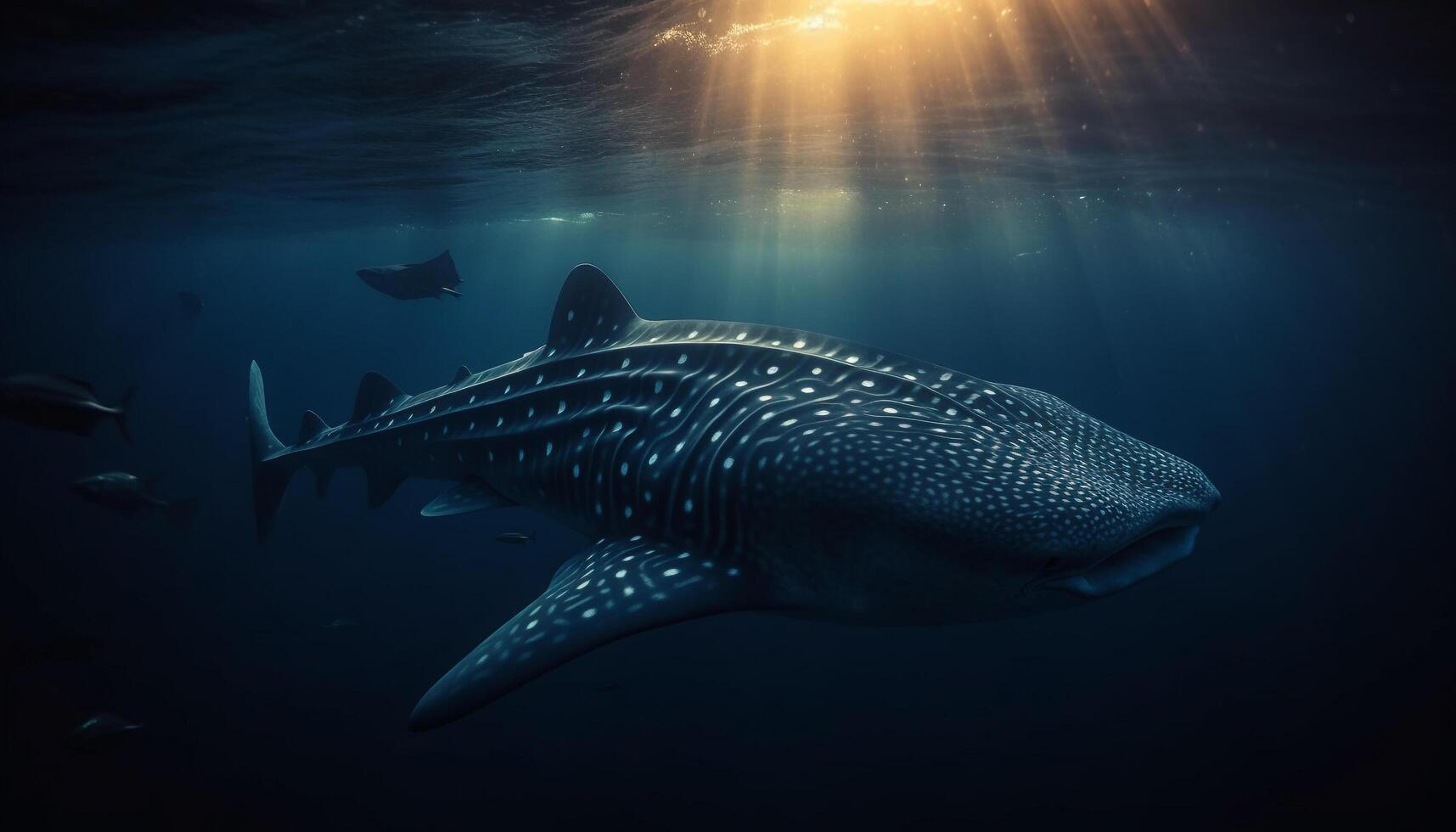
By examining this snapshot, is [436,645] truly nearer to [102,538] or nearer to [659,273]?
[102,538]

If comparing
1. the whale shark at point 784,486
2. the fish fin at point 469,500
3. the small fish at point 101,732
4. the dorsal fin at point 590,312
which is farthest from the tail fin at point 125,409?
the dorsal fin at point 590,312

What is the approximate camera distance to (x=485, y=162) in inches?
733

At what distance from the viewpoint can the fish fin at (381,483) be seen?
20.2 feet

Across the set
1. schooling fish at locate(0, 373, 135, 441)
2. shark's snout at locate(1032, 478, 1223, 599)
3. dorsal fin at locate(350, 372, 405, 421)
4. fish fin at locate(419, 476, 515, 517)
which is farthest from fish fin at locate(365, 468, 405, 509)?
shark's snout at locate(1032, 478, 1223, 599)

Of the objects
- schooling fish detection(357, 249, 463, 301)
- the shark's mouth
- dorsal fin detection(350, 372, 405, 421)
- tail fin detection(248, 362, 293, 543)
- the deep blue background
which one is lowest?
the deep blue background

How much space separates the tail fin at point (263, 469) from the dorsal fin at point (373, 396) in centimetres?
100

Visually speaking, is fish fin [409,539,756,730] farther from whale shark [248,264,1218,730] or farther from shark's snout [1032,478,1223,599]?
shark's snout [1032,478,1223,599]

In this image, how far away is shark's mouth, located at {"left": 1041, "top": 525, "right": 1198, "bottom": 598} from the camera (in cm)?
308

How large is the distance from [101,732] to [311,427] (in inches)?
135

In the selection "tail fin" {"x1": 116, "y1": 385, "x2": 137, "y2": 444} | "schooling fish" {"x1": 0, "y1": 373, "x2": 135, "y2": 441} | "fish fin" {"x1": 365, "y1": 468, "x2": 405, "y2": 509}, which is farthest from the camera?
"tail fin" {"x1": 116, "y1": 385, "x2": 137, "y2": 444}

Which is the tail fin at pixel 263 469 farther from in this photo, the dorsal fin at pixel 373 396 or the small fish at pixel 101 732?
the small fish at pixel 101 732

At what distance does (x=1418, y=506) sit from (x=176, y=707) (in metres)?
29.2

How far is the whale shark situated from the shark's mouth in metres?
0.01

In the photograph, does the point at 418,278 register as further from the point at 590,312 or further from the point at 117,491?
the point at 590,312
